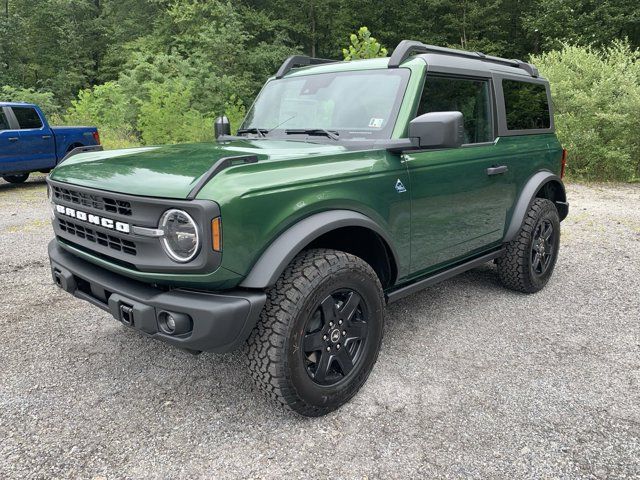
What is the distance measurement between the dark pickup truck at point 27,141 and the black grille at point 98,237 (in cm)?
837

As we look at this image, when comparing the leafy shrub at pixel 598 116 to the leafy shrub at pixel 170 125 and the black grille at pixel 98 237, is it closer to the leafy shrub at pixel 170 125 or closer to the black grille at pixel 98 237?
the leafy shrub at pixel 170 125

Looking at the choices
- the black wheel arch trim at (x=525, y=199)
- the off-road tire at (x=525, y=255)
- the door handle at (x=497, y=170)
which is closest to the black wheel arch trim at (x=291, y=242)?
the door handle at (x=497, y=170)

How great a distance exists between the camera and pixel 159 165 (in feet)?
8.46

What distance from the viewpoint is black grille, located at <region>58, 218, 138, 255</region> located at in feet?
7.96

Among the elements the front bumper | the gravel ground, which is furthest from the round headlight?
the gravel ground

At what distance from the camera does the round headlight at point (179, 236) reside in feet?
7.18

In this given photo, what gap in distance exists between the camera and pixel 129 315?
2.36 m

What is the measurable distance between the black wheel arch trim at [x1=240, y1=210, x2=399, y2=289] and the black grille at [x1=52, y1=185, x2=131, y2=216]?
0.69 metres

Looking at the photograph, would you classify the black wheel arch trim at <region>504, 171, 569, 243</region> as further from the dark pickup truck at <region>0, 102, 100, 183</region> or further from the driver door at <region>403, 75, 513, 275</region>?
the dark pickup truck at <region>0, 102, 100, 183</region>

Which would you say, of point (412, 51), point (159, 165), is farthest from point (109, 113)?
point (159, 165)

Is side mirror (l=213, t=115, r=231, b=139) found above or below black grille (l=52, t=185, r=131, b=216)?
above

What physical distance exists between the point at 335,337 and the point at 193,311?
837 millimetres

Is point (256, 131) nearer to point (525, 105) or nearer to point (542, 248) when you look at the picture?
point (525, 105)

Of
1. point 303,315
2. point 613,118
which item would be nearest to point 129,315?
point 303,315
